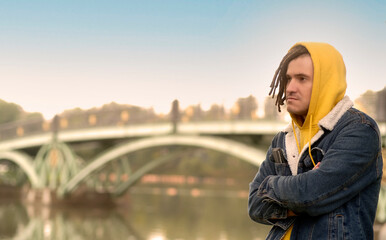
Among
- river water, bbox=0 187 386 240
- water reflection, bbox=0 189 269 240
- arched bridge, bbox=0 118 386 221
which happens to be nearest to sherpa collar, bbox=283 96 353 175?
arched bridge, bbox=0 118 386 221

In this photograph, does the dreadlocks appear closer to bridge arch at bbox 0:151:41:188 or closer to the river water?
the river water

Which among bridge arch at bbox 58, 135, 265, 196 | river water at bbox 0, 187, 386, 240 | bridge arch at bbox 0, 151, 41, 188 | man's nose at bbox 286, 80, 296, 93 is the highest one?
man's nose at bbox 286, 80, 296, 93

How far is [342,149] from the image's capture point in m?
1.48

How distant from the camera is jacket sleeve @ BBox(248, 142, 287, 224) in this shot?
5.27ft

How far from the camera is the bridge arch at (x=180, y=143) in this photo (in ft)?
54.0

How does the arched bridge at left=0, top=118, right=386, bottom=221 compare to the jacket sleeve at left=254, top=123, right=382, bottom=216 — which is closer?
the jacket sleeve at left=254, top=123, right=382, bottom=216

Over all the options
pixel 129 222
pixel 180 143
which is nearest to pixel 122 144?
pixel 129 222

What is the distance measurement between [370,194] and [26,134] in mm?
28220

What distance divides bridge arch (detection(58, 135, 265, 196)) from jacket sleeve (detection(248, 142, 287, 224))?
45.6 feet

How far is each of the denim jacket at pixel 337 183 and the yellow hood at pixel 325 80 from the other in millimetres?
28

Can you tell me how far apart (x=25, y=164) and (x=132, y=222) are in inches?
310

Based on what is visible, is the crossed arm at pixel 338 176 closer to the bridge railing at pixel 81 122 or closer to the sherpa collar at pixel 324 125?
the sherpa collar at pixel 324 125

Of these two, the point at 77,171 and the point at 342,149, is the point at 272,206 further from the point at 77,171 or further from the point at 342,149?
the point at 77,171

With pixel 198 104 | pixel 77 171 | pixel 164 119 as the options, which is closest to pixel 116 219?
pixel 77 171
